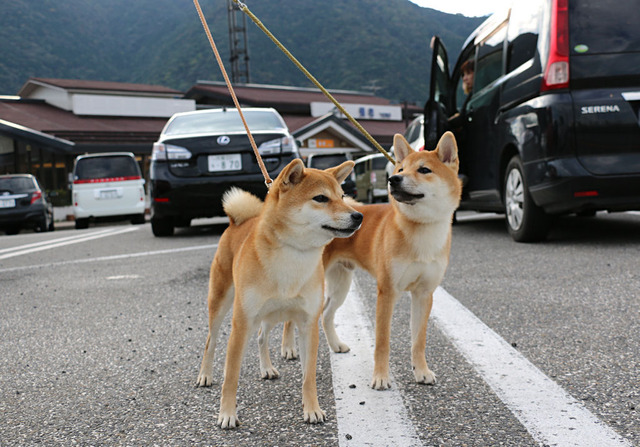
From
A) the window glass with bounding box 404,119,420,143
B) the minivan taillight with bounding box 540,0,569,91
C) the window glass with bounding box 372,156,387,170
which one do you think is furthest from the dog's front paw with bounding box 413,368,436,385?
the window glass with bounding box 372,156,387,170

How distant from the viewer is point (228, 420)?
7.37 ft

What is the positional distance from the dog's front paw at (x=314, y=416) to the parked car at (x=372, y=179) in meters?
20.2

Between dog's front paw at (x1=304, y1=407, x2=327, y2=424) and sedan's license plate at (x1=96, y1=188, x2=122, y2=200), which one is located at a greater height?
sedan's license plate at (x1=96, y1=188, x2=122, y2=200)

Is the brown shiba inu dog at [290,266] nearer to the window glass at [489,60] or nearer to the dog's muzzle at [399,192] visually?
the dog's muzzle at [399,192]

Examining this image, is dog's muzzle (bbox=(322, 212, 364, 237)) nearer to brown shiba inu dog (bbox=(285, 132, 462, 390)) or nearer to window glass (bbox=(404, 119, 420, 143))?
brown shiba inu dog (bbox=(285, 132, 462, 390))

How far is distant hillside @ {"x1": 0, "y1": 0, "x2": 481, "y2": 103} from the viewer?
86.6 metres

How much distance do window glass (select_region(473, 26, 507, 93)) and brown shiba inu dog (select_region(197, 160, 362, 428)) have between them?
211 inches

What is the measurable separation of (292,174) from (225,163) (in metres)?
6.40

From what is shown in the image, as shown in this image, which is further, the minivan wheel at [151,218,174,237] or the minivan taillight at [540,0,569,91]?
the minivan wheel at [151,218,174,237]

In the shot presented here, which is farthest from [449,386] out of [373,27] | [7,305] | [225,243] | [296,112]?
[373,27]

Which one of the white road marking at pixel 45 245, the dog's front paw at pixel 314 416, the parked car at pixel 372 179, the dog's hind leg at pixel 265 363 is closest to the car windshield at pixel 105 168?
the white road marking at pixel 45 245

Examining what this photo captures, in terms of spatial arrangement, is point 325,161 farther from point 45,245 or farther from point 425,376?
point 425,376

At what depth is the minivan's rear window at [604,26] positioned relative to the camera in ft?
18.1

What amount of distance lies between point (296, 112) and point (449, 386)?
3735 cm
